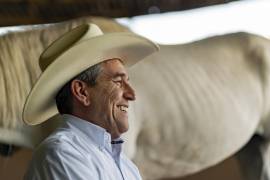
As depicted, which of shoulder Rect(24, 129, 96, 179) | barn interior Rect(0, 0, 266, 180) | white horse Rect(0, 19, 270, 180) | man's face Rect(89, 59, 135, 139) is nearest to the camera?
shoulder Rect(24, 129, 96, 179)

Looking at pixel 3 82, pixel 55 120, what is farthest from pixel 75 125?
pixel 3 82

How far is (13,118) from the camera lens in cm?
188

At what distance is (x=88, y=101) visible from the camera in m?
1.15

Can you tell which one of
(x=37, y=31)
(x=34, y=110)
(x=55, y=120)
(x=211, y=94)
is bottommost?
(x=211, y=94)

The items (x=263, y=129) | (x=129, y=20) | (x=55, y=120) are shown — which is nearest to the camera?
(x=55, y=120)

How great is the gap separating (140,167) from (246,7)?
1066mm

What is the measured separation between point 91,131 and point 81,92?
7cm

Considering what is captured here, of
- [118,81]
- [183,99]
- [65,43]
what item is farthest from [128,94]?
[183,99]

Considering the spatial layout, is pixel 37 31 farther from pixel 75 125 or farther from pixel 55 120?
pixel 75 125

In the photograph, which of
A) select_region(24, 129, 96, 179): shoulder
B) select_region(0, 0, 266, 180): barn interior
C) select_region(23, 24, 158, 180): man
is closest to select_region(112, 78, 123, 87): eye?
select_region(23, 24, 158, 180): man

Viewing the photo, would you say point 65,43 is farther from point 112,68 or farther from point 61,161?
point 61,161

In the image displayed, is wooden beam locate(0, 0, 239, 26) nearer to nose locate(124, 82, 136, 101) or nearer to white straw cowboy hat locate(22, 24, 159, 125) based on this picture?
white straw cowboy hat locate(22, 24, 159, 125)

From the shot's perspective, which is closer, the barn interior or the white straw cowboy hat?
the white straw cowboy hat

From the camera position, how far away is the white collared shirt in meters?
1.03
